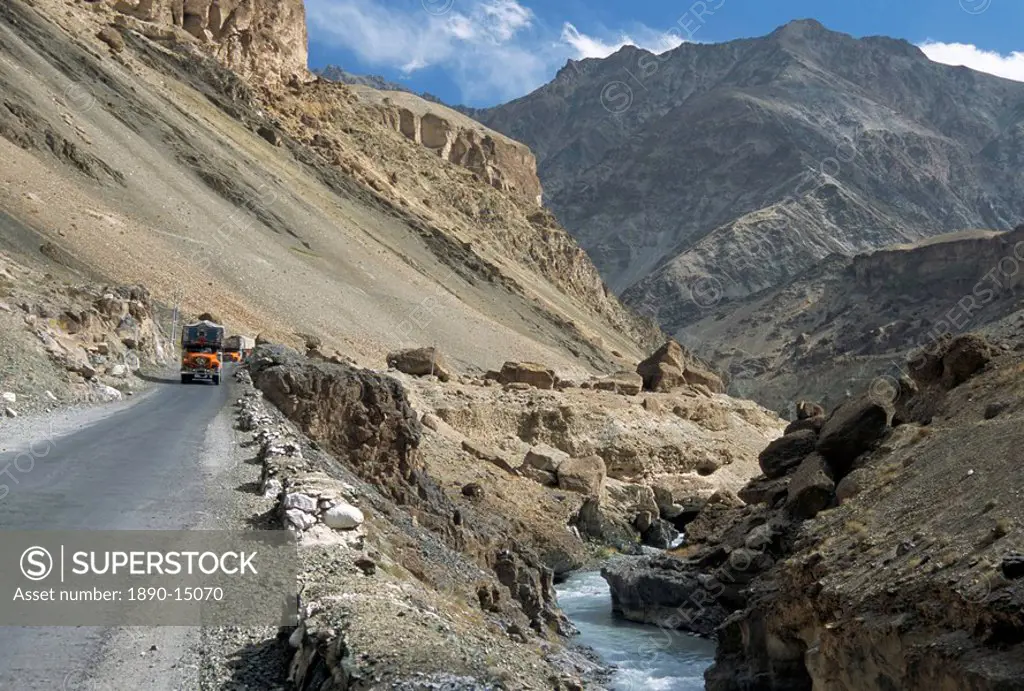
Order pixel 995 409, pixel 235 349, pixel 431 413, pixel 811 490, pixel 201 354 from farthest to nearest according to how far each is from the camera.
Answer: pixel 235 349 < pixel 431 413 < pixel 201 354 < pixel 811 490 < pixel 995 409

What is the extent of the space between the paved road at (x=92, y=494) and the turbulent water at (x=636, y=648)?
7.57 metres

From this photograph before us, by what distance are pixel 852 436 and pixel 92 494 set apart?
12801mm

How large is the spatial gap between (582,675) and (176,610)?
28.3 ft

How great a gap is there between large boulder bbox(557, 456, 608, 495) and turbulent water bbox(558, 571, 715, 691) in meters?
7.00

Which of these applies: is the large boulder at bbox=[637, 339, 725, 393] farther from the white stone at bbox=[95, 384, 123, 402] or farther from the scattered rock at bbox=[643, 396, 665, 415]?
the white stone at bbox=[95, 384, 123, 402]

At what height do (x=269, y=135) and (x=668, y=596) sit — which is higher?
(x=269, y=135)

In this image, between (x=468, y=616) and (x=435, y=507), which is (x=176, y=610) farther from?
(x=435, y=507)

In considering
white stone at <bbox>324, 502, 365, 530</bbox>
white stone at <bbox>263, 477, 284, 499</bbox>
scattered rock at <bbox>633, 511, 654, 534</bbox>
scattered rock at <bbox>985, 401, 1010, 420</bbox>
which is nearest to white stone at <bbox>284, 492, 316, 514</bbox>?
white stone at <bbox>324, 502, 365, 530</bbox>

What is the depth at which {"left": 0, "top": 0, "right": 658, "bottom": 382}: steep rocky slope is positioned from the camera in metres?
46.5

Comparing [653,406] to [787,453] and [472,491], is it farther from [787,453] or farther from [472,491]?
[472,491]

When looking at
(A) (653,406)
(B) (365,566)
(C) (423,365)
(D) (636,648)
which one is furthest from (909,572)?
(A) (653,406)

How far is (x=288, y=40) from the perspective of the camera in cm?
9812

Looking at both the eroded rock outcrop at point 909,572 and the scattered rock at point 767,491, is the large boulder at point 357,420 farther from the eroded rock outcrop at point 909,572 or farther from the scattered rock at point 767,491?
the scattered rock at point 767,491

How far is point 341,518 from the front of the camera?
330 inches
